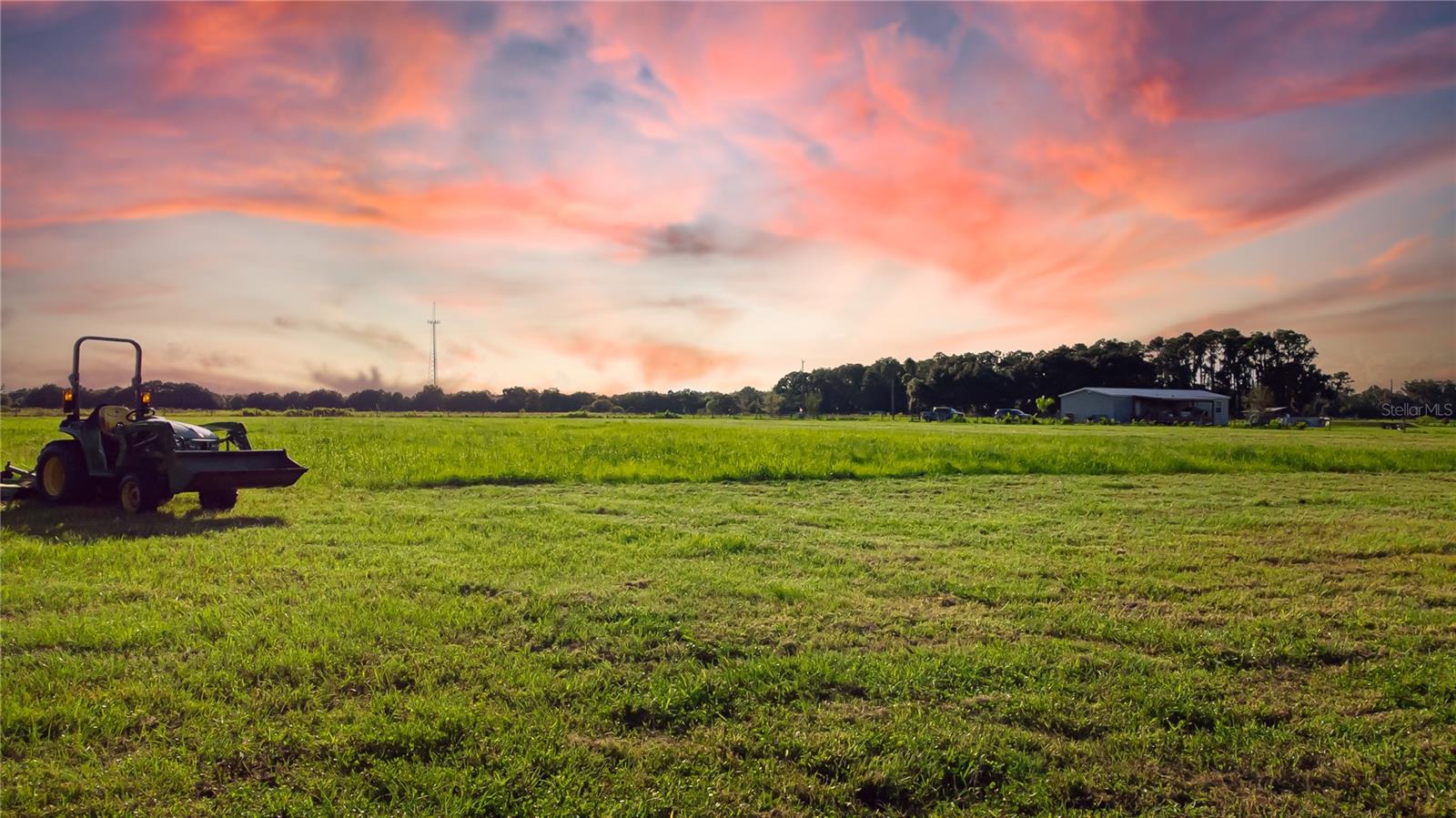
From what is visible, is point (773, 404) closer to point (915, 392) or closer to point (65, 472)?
A: point (915, 392)

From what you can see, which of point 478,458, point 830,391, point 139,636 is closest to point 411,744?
point 139,636

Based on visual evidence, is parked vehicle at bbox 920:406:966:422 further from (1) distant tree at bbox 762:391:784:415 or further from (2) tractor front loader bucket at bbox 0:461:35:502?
(2) tractor front loader bucket at bbox 0:461:35:502

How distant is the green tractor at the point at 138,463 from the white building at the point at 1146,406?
90.8 meters

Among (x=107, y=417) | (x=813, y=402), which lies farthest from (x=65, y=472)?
(x=813, y=402)

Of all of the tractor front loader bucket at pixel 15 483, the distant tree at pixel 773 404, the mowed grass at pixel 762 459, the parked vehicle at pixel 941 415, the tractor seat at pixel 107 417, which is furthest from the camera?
the distant tree at pixel 773 404

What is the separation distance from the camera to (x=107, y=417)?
11.1 m

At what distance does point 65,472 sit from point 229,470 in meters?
2.78

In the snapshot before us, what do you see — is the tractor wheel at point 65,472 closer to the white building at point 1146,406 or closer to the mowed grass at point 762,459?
the mowed grass at point 762,459

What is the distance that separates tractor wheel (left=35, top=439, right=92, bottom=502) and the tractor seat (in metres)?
0.65

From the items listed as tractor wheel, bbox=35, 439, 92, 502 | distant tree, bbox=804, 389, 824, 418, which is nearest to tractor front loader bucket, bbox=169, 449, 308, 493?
tractor wheel, bbox=35, 439, 92, 502

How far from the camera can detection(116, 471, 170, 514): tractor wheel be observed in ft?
35.3

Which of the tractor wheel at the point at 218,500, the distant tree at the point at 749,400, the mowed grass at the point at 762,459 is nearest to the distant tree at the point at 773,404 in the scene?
the distant tree at the point at 749,400

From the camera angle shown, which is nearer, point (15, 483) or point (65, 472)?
point (65, 472)

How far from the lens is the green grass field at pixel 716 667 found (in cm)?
366
